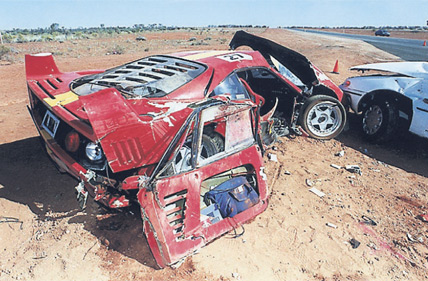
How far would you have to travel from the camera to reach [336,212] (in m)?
3.56

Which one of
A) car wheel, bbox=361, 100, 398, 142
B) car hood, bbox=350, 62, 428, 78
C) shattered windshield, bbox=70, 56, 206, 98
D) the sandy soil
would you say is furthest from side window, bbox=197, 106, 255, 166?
car hood, bbox=350, 62, 428, 78

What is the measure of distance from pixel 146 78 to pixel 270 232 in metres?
2.29

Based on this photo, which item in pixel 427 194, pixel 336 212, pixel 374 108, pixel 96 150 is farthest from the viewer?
pixel 374 108

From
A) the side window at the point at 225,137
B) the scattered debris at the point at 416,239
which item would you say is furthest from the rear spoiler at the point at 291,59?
the scattered debris at the point at 416,239

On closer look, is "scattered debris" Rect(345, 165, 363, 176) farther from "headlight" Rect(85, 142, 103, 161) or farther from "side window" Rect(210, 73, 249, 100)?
"headlight" Rect(85, 142, 103, 161)

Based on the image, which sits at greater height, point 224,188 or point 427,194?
point 224,188

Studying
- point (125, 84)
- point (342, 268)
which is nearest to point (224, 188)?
point (342, 268)

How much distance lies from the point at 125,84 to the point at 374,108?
4455 mm

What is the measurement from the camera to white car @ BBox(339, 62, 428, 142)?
471 centimetres

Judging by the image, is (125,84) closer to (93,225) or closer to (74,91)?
(74,91)

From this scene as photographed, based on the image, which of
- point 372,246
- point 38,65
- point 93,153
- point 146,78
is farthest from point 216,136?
point 38,65

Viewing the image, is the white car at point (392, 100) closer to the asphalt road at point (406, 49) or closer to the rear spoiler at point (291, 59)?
the rear spoiler at point (291, 59)

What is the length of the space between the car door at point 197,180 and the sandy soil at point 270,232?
0.81 ft

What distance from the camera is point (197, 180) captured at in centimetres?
271
